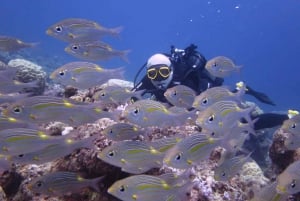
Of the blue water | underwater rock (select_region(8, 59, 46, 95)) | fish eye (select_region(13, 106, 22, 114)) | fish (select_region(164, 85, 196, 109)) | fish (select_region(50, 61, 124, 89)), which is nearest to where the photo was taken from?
fish eye (select_region(13, 106, 22, 114))

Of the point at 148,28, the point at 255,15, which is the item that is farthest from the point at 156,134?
the point at 148,28

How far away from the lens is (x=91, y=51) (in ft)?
18.7

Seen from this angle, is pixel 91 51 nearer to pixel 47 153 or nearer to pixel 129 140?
pixel 129 140

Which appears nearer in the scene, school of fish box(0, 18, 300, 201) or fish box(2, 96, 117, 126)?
school of fish box(0, 18, 300, 201)

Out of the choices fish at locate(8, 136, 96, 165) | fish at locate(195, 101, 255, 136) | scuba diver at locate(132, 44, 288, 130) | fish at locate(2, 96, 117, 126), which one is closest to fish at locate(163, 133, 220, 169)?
fish at locate(195, 101, 255, 136)

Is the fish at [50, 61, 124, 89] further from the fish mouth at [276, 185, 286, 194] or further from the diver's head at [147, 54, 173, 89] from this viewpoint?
the fish mouth at [276, 185, 286, 194]

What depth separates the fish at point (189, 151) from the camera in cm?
376

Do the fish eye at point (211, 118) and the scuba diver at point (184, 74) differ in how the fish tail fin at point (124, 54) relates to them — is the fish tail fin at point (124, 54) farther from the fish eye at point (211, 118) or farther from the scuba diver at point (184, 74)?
the fish eye at point (211, 118)

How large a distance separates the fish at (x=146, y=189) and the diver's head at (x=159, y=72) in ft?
10.6

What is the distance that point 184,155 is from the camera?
150 inches

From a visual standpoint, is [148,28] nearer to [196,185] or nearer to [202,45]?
[202,45]

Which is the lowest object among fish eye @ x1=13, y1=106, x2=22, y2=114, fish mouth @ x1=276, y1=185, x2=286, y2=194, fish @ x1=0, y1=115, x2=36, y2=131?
fish mouth @ x1=276, y1=185, x2=286, y2=194

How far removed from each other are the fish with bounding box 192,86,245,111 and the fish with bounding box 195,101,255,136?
52 cm

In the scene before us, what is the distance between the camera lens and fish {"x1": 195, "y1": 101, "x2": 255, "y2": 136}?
437 cm
